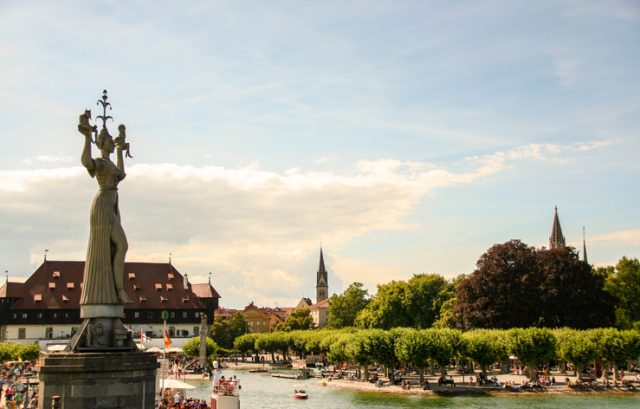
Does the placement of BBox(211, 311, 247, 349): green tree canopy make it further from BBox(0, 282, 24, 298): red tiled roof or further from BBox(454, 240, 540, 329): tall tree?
BBox(454, 240, 540, 329): tall tree

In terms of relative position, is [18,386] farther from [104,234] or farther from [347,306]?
[347,306]

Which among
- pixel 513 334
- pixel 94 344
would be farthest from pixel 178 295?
pixel 94 344

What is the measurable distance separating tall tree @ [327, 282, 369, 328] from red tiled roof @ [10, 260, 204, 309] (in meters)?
34.5

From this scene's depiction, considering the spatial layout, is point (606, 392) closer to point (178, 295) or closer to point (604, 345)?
point (604, 345)

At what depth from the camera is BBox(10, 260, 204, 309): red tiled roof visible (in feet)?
301

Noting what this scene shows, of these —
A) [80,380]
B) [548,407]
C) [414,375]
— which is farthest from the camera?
[414,375]

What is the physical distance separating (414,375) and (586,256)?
287 ft

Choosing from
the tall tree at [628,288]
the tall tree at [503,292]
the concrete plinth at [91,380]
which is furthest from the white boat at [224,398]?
the tall tree at [628,288]

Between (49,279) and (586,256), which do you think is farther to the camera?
(586,256)

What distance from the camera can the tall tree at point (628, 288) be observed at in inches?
3243

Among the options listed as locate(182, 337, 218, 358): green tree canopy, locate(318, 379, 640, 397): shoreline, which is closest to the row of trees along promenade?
locate(318, 379, 640, 397): shoreline

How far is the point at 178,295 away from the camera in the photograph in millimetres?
100688

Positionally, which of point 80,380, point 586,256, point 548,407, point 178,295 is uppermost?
point 586,256

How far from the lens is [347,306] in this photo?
130 metres
